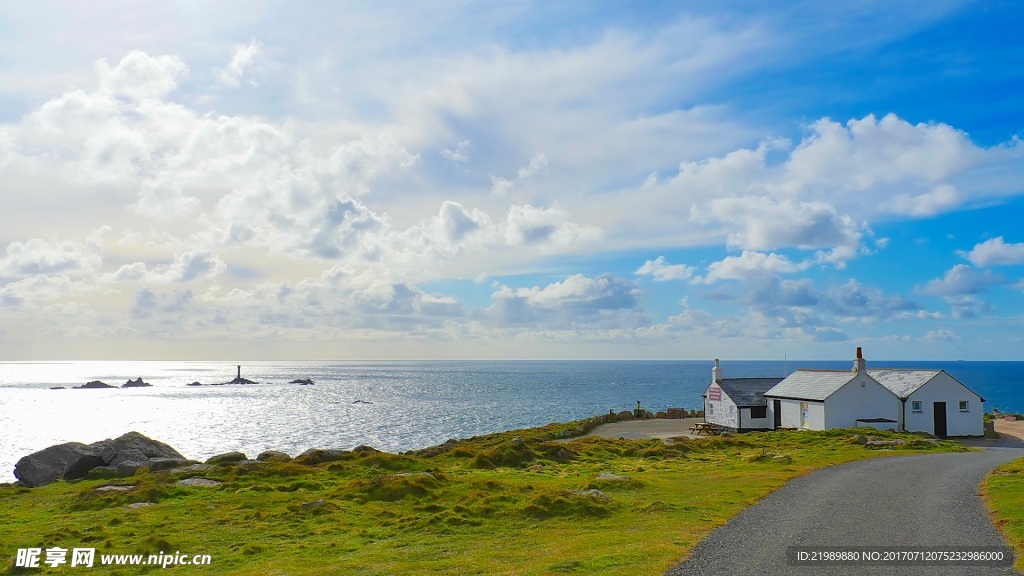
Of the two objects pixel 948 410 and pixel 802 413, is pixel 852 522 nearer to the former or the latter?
pixel 802 413

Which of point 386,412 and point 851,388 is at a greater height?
point 851,388

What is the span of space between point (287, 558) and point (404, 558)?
3289 mm

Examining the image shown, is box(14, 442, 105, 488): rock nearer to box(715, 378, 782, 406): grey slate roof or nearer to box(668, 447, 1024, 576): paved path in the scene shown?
box(668, 447, 1024, 576): paved path

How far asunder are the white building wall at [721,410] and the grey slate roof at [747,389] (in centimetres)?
52

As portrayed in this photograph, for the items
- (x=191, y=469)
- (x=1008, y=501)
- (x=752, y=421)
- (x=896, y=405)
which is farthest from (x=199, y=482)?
(x=896, y=405)

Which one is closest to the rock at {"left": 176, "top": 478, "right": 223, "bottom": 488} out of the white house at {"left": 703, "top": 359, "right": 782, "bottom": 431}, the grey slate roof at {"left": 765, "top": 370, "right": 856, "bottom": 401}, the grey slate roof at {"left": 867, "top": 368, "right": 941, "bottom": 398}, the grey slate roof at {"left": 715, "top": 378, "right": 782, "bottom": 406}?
the grey slate roof at {"left": 765, "top": 370, "right": 856, "bottom": 401}

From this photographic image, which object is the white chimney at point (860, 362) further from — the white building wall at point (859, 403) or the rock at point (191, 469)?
the rock at point (191, 469)

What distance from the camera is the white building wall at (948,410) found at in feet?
185

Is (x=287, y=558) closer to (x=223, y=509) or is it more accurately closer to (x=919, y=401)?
(x=223, y=509)

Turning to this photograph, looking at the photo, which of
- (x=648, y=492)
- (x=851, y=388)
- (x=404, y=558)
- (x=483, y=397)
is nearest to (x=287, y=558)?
Answer: (x=404, y=558)

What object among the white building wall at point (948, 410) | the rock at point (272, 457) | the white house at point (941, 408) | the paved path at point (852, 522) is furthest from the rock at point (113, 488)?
the white building wall at point (948, 410)

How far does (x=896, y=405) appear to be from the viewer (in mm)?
57094

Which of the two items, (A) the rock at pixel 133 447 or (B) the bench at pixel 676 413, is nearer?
(A) the rock at pixel 133 447

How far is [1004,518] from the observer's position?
1988 cm
